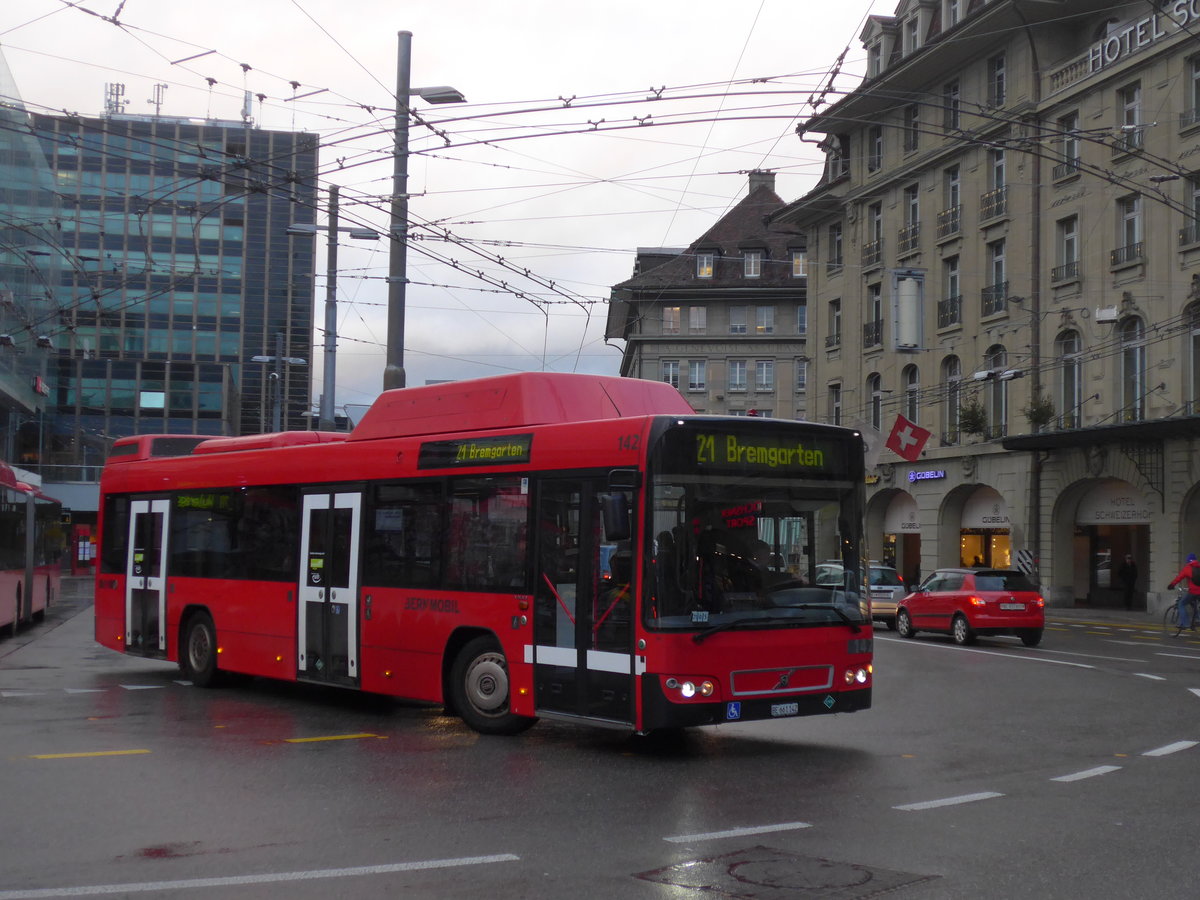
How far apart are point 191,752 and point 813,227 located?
160 feet

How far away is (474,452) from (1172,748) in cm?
641

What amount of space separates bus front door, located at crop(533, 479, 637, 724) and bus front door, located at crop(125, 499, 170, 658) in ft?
24.8

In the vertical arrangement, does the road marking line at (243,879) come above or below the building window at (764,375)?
below

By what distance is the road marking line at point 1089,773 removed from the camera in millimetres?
9828

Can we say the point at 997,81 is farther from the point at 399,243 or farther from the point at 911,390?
the point at 399,243

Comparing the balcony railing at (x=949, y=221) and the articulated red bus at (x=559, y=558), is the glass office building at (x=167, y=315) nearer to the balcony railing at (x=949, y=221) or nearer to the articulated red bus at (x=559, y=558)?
the balcony railing at (x=949, y=221)

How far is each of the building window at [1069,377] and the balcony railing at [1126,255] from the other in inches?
103

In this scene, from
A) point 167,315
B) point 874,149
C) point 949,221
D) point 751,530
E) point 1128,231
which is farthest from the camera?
point 167,315

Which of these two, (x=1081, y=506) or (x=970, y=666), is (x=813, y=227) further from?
(x=970, y=666)

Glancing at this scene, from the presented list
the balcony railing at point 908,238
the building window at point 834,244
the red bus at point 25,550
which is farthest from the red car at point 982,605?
the building window at point 834,244

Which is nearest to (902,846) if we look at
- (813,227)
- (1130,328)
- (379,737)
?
(379,737)

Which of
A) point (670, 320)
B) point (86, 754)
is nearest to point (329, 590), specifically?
point (86, 754)

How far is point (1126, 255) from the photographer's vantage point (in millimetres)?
Result: 38156

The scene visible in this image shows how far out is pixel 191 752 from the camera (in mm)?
10852
